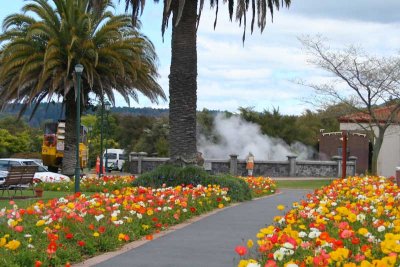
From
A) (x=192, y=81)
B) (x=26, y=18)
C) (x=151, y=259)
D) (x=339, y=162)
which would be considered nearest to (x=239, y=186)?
(x=192, y=81)

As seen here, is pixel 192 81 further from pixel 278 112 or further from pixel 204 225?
pixel 278 112

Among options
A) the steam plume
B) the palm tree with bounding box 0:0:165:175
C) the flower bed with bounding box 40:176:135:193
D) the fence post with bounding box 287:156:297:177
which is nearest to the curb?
the flower bed with bounding box 40:176:135:193

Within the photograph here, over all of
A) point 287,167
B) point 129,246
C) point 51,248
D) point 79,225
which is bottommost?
point 129,246

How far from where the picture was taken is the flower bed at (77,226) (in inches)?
322

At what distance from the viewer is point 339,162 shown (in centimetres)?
4581

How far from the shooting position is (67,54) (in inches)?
1147

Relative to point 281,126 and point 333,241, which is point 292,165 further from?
point 333,241

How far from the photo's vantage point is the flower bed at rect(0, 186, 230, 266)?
8188 mm

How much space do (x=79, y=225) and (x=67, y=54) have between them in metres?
20.2

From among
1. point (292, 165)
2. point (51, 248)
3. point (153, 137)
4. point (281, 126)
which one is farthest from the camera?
point (153, 137)

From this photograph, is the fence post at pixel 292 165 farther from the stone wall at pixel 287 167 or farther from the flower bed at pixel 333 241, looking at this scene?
the flower bed at pixel 333 241

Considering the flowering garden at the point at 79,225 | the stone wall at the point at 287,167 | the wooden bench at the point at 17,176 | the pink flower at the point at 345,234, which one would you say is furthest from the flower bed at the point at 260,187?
the stone wall at the point at 287,167

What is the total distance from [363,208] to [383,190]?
4087 mm

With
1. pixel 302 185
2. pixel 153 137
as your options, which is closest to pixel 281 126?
pixel 153 137
